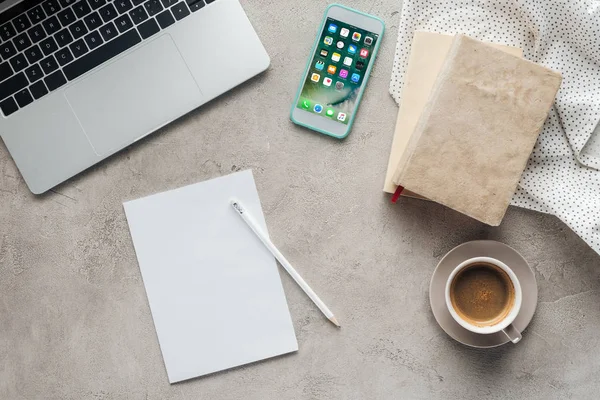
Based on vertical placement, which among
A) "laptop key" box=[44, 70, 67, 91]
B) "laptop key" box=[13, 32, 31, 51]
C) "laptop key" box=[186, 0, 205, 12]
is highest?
"laptop key" box=[186, 0, 205, 12]

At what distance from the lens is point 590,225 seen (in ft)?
2.48

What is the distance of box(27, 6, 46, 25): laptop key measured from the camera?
749 millimetres

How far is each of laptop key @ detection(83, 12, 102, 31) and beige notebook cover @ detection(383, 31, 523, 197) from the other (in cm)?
39

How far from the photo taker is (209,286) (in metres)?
0.79

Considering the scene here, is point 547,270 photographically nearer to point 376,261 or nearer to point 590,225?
point 590,225

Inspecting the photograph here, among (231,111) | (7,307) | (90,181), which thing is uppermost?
(231,111)

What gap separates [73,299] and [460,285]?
A: 0.50 meters

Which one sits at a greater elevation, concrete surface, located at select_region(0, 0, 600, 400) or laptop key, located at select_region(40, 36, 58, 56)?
laptop key, located at select_region(40, 36, 58, 56)

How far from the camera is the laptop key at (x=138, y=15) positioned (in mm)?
752

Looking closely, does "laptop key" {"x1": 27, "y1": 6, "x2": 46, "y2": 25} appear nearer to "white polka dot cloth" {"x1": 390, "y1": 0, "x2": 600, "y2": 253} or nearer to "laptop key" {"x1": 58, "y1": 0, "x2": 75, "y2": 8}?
"laptop key" {"x1": 58, "y1": 0, "x2": 75, "y2": 8}

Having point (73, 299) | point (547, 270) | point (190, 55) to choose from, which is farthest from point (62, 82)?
point (547, 270)

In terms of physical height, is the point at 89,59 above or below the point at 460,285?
above

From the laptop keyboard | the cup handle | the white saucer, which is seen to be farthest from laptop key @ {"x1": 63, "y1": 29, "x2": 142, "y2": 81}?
the cup handle

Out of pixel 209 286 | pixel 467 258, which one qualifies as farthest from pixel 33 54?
pixel 467 258
